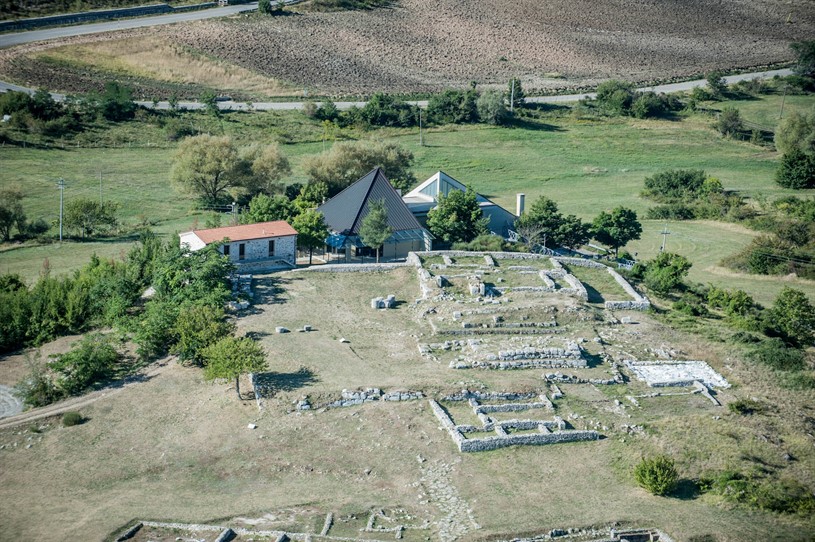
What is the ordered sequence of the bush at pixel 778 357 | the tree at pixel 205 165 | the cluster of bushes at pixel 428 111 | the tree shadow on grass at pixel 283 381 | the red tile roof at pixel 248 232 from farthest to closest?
the cluster of bushes at pixel 428 111 < the tree at pixel 205 165 < the red tile roof at pixel 248 232 < the bush at pixel 778 357 < the tree shadow on grass at pixel 283 381

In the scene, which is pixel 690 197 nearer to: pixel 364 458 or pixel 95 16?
pixel 364 458

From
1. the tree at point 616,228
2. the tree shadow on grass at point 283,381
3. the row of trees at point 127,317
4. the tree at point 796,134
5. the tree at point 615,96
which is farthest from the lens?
the tree at point 615,96

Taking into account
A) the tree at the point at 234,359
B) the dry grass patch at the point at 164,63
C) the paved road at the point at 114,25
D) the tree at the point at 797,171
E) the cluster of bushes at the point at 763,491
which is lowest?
the cluster of bushes at the point at 763,491

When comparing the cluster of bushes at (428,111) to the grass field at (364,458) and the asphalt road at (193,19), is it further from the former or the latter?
the grass field at (364,458)

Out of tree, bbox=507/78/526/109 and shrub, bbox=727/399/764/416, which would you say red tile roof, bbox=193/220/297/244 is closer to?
shrub, bbox=727/399/764/416

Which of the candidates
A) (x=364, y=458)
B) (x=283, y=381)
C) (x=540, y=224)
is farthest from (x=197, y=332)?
(x=540, y=224)

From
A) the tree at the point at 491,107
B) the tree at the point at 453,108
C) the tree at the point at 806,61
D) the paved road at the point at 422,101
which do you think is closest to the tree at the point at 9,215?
the paved road at the point at 422,101

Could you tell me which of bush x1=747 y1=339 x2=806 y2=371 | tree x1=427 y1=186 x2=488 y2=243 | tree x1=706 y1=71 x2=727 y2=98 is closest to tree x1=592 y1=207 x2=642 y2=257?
tree x1=427 y1=186 x2=488 y2=243
